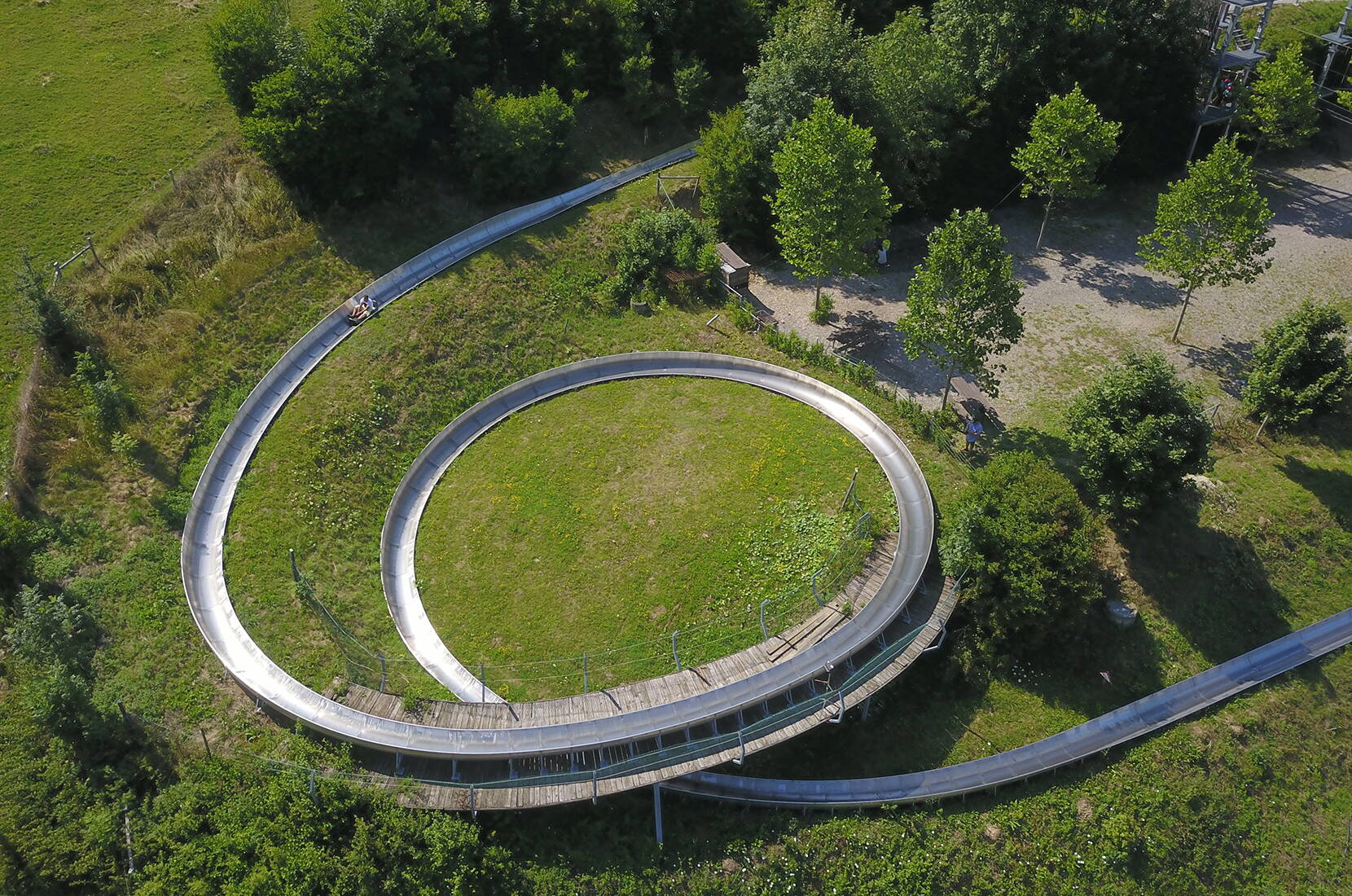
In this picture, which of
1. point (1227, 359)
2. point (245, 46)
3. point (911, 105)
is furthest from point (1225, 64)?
point (245, 46)

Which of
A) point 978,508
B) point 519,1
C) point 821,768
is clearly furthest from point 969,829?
point 519,1

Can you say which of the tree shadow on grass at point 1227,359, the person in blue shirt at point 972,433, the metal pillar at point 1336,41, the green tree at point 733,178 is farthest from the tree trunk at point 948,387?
the metal pillar at point 1336,41

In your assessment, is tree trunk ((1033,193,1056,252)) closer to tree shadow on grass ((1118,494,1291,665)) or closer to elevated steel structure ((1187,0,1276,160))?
elevated steel structure ((1187,0,1276,160))

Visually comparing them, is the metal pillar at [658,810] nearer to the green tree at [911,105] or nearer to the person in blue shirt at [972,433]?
the person in blue shirt at [972,433]

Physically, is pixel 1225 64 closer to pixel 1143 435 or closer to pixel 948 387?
pixel 948 387

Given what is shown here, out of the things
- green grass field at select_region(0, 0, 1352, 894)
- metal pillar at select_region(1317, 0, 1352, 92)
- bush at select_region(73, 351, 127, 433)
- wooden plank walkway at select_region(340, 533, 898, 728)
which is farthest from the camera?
metal pillar at select_region(1317, 0, 1352, 92)

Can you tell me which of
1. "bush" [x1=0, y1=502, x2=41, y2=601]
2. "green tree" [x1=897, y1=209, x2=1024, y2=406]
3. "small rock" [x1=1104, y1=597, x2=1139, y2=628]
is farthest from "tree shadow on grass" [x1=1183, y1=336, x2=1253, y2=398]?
"bush" [x1=0, y1=502, x2=41, y2=601]

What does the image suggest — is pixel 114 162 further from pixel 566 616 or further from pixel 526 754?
pixel 526 754
